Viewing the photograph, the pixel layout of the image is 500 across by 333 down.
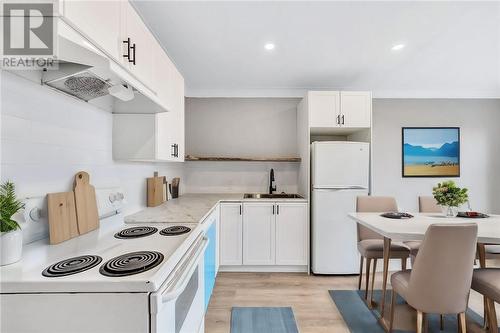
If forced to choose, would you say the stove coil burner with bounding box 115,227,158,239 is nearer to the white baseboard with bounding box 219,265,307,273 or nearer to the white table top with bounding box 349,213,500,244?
the white table top with bounding box 349,213,500,244

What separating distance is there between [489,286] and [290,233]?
189 cm

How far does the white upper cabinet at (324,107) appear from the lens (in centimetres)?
325

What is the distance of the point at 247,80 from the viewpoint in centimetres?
349

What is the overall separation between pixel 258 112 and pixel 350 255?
235cm

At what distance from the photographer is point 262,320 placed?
221cm

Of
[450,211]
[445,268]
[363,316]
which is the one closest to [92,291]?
[445,268]

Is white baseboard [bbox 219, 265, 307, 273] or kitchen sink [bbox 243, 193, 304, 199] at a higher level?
kitchen sink [bbox 243, 193, 304, 199]

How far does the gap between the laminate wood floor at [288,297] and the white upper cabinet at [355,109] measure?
6.34 feet

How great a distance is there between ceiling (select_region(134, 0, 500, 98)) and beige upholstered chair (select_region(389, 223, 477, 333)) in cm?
165

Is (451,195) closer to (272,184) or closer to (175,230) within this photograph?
(272,184)

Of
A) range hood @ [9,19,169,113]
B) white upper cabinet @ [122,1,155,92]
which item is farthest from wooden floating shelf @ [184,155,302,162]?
range hood @ [9,19,169,113]

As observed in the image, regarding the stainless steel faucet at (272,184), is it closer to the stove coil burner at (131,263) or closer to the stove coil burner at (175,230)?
the stove coil burner at (175,230)

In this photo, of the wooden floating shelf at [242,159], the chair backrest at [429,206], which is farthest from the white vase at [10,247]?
the chair backrest at [429,206]

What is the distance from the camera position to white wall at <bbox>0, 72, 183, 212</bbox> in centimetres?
111
